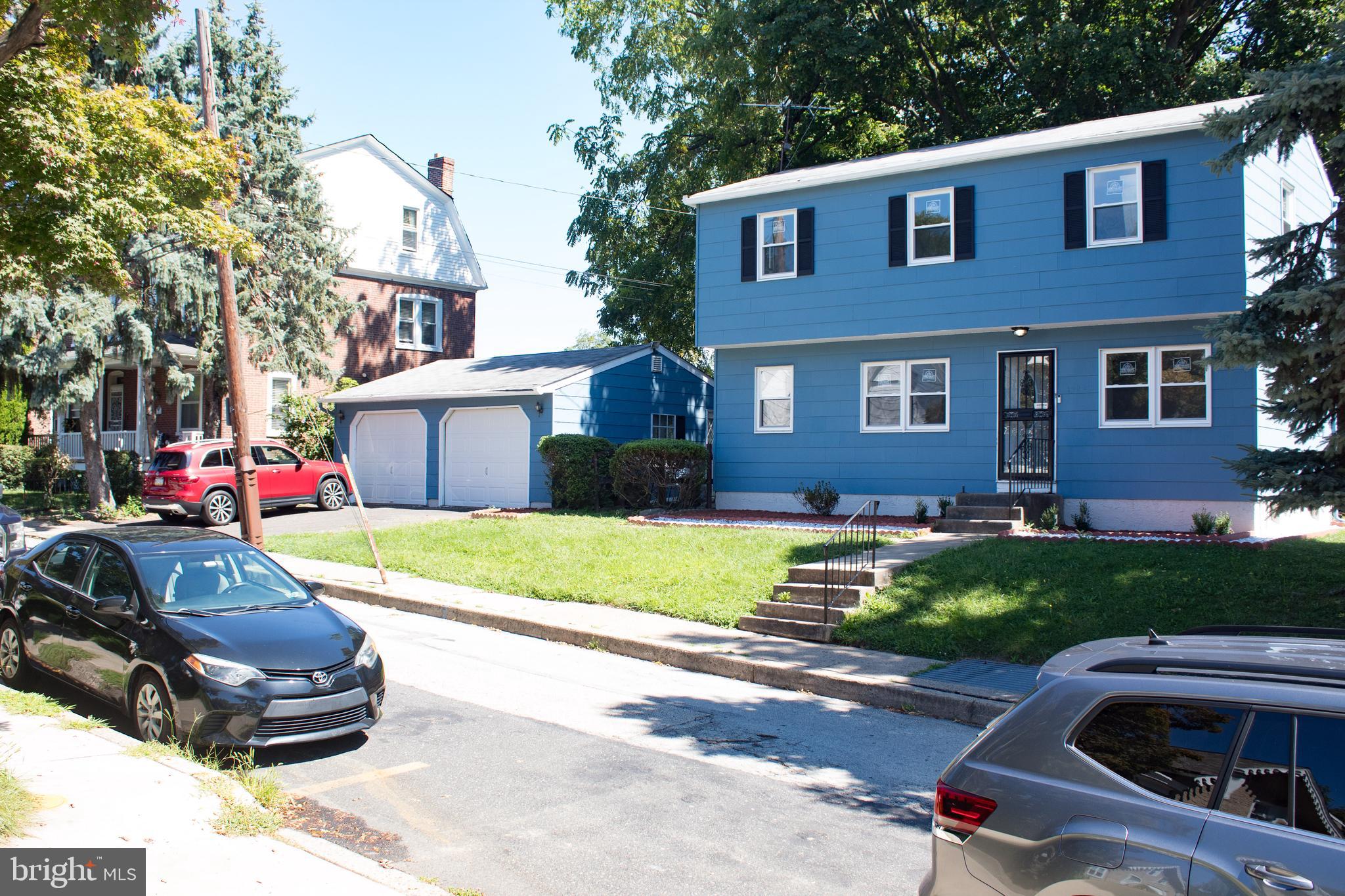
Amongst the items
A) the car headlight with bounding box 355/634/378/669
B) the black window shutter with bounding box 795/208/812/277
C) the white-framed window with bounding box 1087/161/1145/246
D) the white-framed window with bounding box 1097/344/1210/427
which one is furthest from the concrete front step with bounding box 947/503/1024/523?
the car headlight with bounding box 355/634/378/669

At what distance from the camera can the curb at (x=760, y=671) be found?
27.1ft

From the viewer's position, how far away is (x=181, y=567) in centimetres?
771

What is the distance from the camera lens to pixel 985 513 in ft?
52.9

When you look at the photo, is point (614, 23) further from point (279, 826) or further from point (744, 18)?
point (279, 826)

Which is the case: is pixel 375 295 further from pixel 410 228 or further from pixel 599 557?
pixel 599 557

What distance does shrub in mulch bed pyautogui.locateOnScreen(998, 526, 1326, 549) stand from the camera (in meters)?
13.0

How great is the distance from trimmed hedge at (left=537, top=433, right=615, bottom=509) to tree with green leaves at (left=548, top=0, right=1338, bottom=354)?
11.0 m

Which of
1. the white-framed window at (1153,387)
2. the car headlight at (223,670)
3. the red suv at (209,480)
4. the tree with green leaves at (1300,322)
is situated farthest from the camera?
the red suv at (209,480)

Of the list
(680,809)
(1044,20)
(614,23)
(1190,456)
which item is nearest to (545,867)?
(680,809)

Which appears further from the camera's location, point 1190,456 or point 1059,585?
point 1190,456

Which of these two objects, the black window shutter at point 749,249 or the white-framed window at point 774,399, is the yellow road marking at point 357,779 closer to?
the white-framed window at point 774,399

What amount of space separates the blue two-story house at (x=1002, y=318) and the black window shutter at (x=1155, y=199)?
30 millimetres

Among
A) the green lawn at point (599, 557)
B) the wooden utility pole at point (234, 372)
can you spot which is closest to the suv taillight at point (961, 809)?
the green lawn at point (599, 557)

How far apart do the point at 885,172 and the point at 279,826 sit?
16271mm
